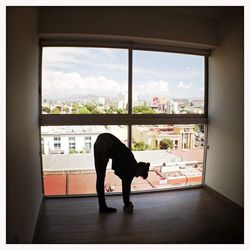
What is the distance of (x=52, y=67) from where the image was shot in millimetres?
2936

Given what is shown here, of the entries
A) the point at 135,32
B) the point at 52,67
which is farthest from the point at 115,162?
the point at 135,32

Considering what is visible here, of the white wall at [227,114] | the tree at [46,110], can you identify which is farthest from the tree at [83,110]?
the white wall at [227,114]

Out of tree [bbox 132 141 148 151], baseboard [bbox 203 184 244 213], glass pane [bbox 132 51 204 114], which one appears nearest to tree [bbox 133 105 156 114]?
glass pane [bbox 132 51 204 114]

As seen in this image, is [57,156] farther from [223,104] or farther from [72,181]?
[223,104]

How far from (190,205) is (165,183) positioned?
60 centimetres

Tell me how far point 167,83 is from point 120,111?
91 centimetres

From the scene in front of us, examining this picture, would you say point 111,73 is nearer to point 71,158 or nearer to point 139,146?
point 139,146

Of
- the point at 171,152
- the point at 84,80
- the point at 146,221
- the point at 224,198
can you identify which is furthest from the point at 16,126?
the point at 224,198

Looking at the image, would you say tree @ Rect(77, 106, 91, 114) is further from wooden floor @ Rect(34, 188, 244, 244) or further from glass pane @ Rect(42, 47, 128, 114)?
wooden floor @ Rect(34, 188, 244, 244)

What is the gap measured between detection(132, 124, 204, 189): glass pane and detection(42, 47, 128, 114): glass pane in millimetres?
594

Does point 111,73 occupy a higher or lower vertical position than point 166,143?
higher

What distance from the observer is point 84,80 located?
3.03 m

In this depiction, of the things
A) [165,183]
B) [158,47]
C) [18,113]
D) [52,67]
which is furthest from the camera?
[165,183]

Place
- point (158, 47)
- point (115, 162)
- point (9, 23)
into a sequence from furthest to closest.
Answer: point (158, 47) → point (115, 162) → point (9, 23)
